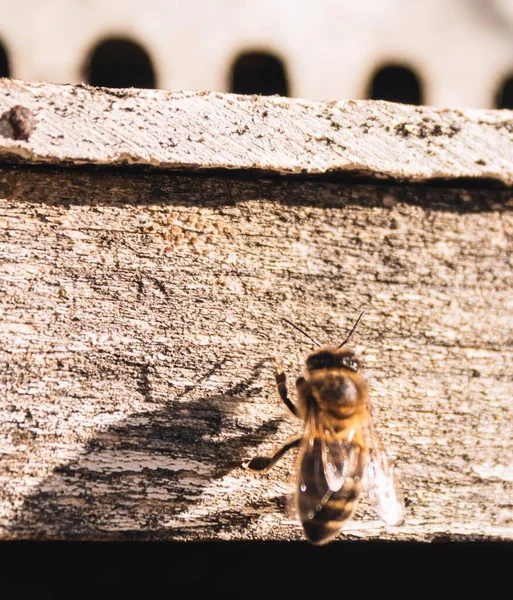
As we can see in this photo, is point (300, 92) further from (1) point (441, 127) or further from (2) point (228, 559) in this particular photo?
(2) point (228, 559)

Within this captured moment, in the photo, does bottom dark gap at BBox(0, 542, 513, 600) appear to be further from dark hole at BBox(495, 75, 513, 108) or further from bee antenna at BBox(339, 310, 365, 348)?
dark hole at BBox(495, 75, 513, 108)

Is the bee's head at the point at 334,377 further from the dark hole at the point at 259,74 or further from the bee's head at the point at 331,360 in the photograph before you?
the dark hole at the point at 259,74

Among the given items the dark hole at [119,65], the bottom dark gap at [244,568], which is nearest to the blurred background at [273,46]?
the dark hole at [119,65]

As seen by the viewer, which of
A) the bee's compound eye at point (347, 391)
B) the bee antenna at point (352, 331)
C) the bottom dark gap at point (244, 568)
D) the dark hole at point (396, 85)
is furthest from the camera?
the dark hole at point (396, 85)

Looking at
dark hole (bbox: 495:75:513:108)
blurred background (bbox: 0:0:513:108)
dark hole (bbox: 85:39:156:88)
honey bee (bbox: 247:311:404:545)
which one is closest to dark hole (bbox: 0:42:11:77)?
blurred background (bbox: 0:0:513:108)

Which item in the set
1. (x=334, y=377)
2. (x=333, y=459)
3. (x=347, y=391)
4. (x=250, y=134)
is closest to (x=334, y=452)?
(x=333, y=459)

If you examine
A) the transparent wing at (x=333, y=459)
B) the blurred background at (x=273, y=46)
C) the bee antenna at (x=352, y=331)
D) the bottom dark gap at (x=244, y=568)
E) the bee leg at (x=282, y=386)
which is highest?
the blurred background at (x=273, y=46)

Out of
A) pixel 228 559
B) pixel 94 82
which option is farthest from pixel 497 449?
pixel 94 82
